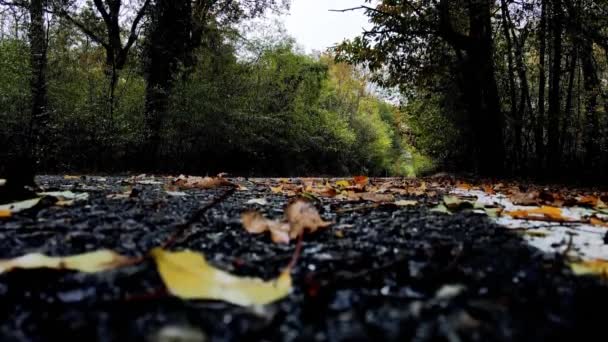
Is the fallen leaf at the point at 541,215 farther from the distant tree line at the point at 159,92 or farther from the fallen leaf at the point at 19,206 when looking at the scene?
the distant tree line at the point at 159,92

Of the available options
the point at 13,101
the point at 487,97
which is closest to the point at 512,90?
the point at 487,97

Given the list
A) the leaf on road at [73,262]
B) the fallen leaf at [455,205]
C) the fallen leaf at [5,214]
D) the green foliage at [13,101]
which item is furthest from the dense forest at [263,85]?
the leaf on road at [73,262]

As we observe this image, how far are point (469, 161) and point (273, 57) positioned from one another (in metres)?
8.64

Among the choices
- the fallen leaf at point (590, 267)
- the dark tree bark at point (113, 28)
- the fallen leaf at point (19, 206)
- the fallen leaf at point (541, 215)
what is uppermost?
the dark tree bark at point (113, 28)

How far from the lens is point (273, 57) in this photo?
16.6m

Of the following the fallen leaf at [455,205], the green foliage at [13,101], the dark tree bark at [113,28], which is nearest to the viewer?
the fallen leaf at [455,205]

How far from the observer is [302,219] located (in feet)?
3.93

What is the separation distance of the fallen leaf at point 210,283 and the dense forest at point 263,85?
8121 mm

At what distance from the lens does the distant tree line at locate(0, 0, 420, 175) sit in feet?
29.8

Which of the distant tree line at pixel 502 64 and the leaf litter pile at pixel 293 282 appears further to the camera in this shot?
the distant tree line at pixel 502 64

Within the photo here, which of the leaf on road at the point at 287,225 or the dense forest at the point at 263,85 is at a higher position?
the dense forest at the point at 263,85

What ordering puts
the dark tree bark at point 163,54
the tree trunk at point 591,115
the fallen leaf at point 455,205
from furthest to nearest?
1. the dark tree bark at point 163,54
2. the tree trunk at point 591,115
3. the fallen leaf at point 455,205

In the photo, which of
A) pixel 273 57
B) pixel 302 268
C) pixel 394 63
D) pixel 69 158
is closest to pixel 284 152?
pixel 273 57

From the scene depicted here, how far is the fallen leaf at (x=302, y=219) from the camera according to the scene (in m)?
1.14
